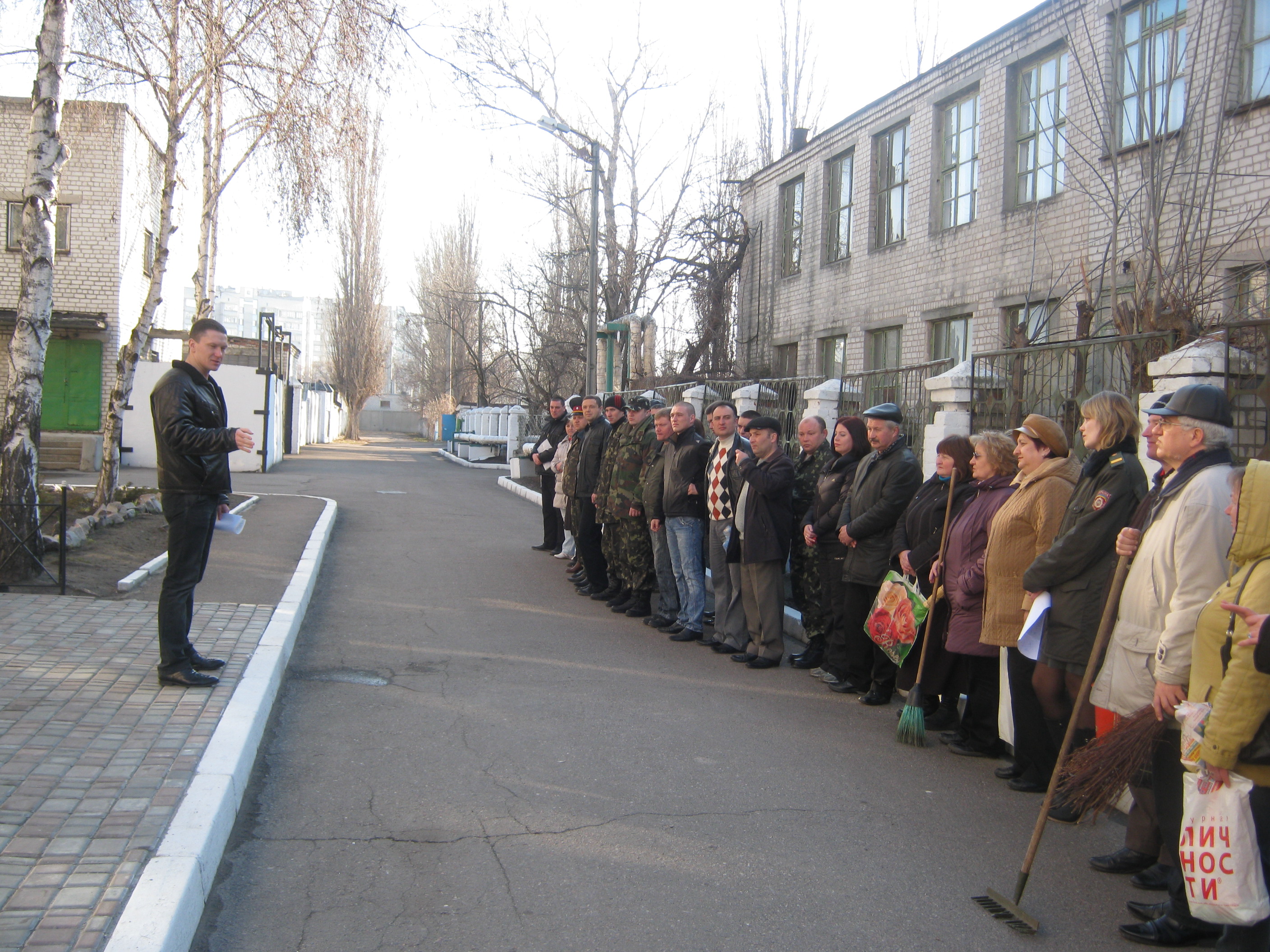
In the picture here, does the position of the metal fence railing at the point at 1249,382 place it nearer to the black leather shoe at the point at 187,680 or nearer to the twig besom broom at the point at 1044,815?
the twig besom broom at the point at 1044,815

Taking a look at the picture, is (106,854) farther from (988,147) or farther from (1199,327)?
(988,147)

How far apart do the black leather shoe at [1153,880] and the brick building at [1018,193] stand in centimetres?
465

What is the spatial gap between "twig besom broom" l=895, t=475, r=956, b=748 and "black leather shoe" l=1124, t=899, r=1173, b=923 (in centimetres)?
205

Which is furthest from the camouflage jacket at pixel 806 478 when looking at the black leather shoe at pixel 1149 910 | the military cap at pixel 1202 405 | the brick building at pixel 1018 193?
the black leather shoe at pixel 1149 910

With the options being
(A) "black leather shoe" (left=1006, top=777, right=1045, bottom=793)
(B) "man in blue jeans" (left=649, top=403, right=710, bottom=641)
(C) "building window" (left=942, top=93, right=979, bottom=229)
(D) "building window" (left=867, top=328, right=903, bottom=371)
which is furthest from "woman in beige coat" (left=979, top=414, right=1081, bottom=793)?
(D) "building window" (left=867, top=328, right=903, bottom=371)

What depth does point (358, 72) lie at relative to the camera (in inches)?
416

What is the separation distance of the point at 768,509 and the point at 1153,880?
4.07m

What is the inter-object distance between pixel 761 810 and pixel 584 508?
20.4 ft

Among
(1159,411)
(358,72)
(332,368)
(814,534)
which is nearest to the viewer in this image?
(1159,411)

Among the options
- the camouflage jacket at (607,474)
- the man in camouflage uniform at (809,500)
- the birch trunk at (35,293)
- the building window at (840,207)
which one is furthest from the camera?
the building window at (840,207)

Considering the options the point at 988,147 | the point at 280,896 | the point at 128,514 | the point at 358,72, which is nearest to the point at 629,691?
the point at 280,896

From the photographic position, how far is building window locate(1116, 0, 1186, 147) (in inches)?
365

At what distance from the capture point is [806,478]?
8.17 metres

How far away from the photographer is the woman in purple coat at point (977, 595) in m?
5.68
